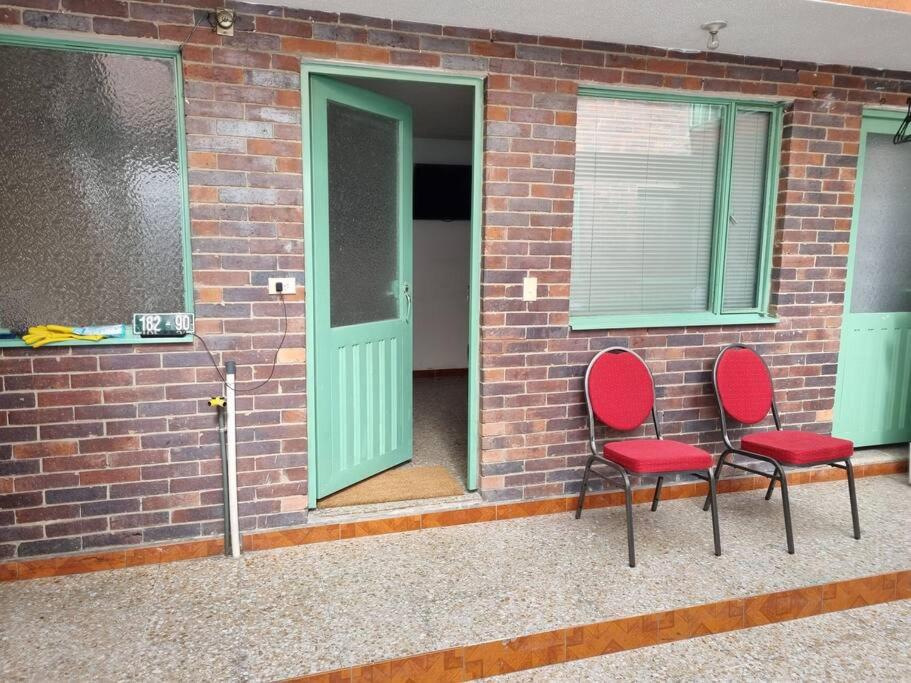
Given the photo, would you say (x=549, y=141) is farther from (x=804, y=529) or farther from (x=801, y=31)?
(x=804, y=529)

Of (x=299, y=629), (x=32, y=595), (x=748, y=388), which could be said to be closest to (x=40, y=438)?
(x=32, y=595)

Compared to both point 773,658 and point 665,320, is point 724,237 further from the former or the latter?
point 773,658

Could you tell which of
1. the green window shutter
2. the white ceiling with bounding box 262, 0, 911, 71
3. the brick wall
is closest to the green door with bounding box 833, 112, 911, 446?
the brick wall

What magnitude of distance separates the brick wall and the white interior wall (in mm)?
2956

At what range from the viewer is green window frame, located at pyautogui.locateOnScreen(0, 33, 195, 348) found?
258cm

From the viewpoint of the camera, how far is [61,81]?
2629mm

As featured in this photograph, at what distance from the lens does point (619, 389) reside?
3342 mm

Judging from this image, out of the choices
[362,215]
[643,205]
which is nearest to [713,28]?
[643,205]

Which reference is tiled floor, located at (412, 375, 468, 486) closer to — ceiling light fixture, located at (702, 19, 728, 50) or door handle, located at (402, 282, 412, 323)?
door handle, located at (402, 282, 412, 323)

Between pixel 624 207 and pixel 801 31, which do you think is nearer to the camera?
pixel 801 31

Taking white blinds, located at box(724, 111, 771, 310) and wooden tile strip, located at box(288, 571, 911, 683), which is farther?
white blinds, located at box(724, 111, 771, 310)

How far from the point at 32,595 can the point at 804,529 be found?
364cm

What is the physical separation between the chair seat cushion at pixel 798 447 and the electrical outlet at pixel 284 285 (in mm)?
2416

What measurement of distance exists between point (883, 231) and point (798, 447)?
1.94m
